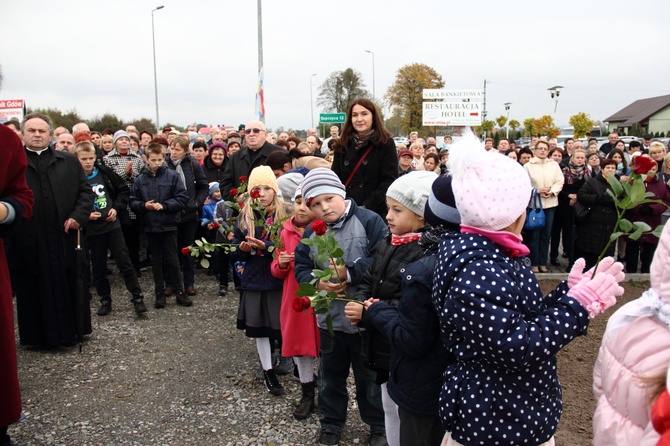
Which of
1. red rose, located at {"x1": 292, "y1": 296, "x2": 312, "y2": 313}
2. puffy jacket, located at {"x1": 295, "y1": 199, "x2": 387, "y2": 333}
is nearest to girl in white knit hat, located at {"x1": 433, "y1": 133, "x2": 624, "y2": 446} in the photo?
red rose, located at {"x1": 292, "y1": 296, "x2": 312, "y2": 313}

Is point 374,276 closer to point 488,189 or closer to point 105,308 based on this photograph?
point 488,189

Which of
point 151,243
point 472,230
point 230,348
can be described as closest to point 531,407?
point 472,230

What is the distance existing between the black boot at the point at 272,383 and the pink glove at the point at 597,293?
3.01 meters

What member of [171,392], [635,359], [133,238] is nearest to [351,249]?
[635,359]

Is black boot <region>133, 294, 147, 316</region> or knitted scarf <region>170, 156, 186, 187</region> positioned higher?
knitted scarf <region>170, 156, 186, 187</region>

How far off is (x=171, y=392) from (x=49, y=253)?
6.27ft

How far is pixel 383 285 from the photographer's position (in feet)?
9.42

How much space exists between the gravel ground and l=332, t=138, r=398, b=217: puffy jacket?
1662mm

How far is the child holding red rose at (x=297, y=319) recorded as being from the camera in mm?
3986

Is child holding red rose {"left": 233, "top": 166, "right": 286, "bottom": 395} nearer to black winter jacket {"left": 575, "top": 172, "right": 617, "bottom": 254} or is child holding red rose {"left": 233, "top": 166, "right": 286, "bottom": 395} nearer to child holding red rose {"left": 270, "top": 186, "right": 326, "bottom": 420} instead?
child holding red rose {"left": 270, "top": 186, "right": 326, "bottom": 420}

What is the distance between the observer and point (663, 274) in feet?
5.35

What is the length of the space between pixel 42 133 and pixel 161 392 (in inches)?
107

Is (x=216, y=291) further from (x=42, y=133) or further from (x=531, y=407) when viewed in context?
(x=531, y=407)

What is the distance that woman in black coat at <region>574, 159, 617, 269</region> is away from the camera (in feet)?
26.2
